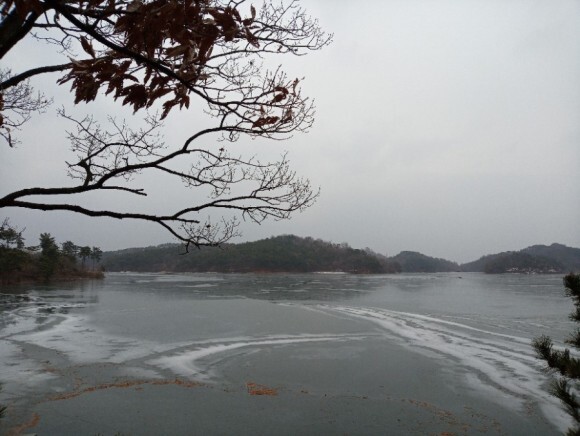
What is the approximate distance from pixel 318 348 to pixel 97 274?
159 ft

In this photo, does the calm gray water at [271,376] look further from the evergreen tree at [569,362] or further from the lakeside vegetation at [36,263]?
the lakeside vegetation at [36,263]

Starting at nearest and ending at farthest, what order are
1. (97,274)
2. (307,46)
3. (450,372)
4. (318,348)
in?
(307,46) < (450,372) < (318,348) < (97,274)

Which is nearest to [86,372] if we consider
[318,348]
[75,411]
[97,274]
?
[75,411]

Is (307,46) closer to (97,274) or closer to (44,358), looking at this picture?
(44,358)

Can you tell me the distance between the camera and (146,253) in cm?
11994

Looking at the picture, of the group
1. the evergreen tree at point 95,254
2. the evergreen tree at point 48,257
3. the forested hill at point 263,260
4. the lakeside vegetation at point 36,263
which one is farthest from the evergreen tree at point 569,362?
the forested hill at point 263,260

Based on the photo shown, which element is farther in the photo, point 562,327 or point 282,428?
point 562,327

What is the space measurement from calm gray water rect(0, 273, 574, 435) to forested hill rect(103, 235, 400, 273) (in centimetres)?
8523

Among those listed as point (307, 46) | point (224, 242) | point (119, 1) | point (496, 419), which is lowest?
point (496, 419)

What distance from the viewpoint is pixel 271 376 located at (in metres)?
8.22

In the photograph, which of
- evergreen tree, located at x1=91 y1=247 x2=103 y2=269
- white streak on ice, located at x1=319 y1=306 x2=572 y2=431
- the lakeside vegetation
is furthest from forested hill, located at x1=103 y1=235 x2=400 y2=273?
white streak on ice, located at x1=319 y1=306 x2=572 y2=431

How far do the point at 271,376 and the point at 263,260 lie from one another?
93.7 meters

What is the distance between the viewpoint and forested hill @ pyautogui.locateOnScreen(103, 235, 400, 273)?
10144 centimetres

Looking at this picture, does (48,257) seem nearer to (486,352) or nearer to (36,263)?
(36,263)
